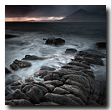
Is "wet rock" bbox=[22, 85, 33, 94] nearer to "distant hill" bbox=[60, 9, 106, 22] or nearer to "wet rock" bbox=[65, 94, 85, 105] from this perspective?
"wet rock" bbox=[65, 94, 85, 105]

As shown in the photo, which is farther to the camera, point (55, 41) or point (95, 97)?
point (55, 41)

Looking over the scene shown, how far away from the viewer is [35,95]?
2.43m

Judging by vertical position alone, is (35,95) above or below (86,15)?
below

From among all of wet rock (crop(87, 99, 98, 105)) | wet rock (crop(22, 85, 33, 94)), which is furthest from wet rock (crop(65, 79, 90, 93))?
wet rock (crop(22, 85, 33, 94))

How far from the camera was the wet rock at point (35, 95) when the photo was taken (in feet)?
7.78

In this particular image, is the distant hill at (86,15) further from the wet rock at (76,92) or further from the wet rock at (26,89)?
the wet rock at (26,89)

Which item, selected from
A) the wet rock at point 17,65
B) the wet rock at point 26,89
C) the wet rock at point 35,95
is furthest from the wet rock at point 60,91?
the wet rock at point 17,65

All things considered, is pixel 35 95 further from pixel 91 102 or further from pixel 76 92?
pixel 91 102

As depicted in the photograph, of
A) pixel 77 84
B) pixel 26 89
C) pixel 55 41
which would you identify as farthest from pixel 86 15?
pixel 26 89

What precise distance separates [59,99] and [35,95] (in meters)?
0.69

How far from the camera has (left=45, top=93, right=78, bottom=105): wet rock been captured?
7.41ft

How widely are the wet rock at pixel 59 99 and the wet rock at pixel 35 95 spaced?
0.18 m
